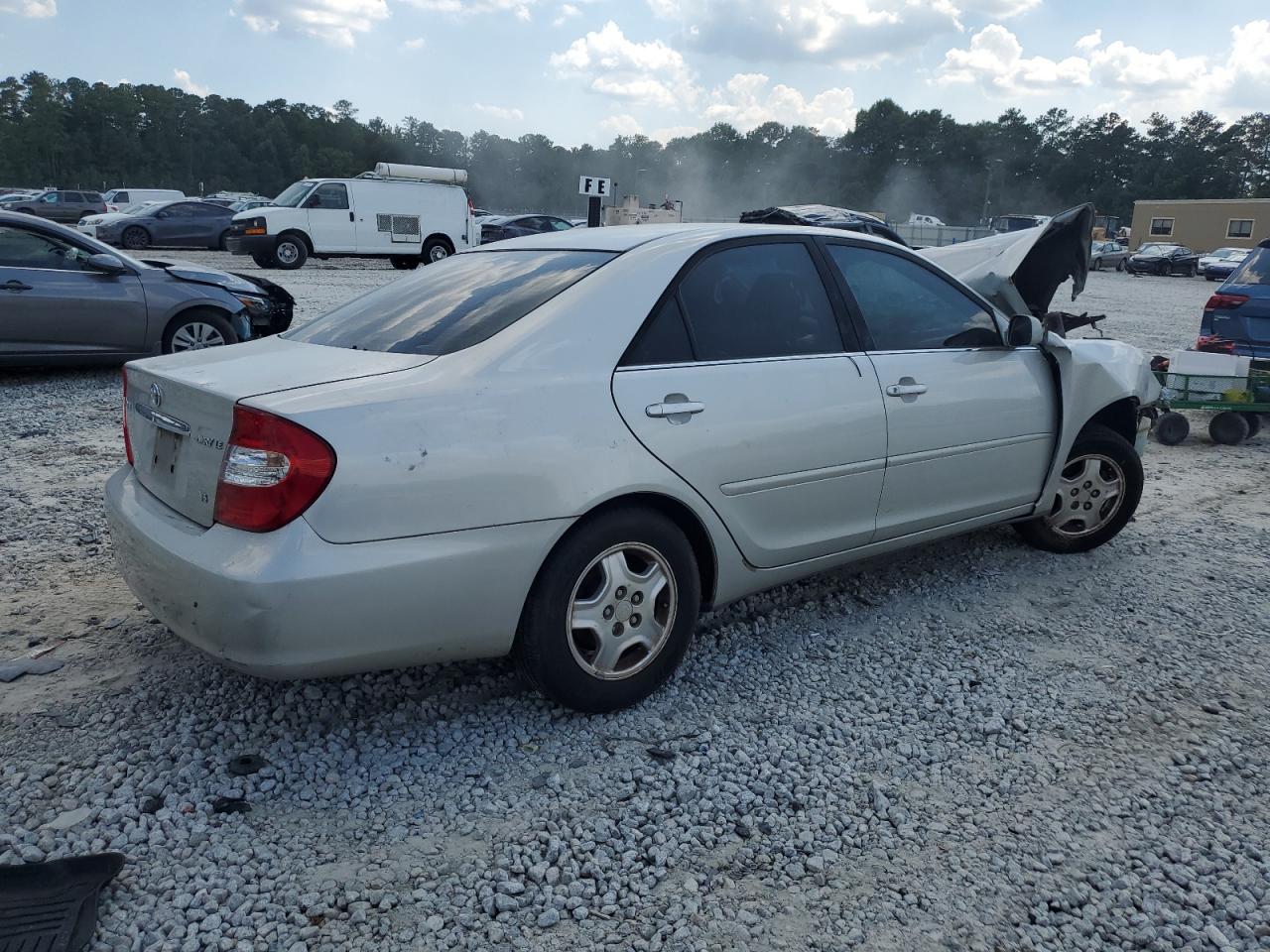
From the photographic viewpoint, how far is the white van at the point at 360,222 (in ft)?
67.4

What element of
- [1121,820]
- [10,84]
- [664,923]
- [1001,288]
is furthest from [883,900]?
[10,84]

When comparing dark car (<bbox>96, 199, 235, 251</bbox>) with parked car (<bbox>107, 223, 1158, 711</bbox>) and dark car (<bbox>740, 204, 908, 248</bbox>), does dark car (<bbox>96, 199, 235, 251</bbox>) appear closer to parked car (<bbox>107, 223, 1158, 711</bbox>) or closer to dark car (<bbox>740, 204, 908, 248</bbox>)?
dark car (<bbox>740, 204, 908, 248</bbox>)

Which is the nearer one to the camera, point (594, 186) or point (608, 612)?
point (608, 612)

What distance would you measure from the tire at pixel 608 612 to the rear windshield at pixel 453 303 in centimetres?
Result: 76

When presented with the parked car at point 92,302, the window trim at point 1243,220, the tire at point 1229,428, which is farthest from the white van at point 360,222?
the window trim at point 1243,220

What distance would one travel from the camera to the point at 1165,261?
4034 centimetres

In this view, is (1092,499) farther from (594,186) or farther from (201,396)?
(594,186)

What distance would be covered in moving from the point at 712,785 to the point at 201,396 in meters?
1.90

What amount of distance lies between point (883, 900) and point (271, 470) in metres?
1.93

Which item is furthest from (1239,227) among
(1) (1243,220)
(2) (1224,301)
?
(2) (1224,301)

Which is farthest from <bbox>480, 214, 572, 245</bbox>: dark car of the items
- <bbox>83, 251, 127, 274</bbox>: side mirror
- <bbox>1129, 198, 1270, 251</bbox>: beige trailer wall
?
<bbox>1129, 198, 1270, 251</bbox>: beige trailer wall

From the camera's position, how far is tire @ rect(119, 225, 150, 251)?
79.4 ft

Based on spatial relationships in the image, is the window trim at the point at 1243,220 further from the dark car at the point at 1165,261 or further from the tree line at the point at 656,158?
the tree line at the point at 656,158

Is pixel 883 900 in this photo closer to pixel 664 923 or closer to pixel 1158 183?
pixel 664 923
